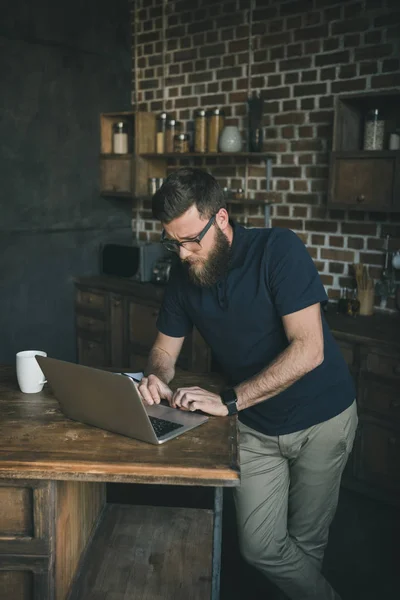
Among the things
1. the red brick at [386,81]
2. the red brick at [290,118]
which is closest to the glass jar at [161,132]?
the red brick at [290,118]

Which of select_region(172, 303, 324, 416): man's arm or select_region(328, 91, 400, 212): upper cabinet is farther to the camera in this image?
select_region(328, 91, 400, 212): upper cabinet

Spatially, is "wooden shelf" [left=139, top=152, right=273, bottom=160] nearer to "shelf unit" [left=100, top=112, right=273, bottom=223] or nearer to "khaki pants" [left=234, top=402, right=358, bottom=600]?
"shelf unit" [left=100, top=112, right=273, bottom=223]

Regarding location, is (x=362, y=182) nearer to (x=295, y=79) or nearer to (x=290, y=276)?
(x=295, y=79)

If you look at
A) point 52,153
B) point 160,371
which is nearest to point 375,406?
point 160,371

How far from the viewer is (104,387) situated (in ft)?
5.18

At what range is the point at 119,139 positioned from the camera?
15.0 ft

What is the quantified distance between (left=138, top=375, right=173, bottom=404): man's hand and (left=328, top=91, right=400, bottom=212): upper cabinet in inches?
70.5

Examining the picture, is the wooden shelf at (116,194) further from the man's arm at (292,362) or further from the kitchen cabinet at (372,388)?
the man's arm at (292,362)

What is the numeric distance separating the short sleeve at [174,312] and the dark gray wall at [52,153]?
2.24m

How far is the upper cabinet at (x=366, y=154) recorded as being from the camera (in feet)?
10.5

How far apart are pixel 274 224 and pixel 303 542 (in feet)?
7.59

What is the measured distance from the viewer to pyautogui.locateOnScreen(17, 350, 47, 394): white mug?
1.97 metres

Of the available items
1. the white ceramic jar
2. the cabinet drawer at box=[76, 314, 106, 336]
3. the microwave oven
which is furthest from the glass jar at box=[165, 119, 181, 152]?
the cabinet drawer at box=[76, 314, 106, 336]

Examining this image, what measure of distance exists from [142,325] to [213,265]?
2.23 meters
